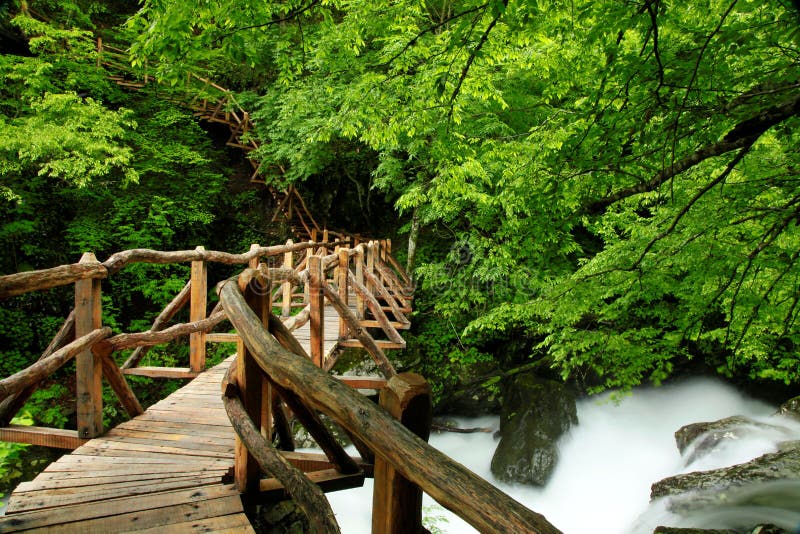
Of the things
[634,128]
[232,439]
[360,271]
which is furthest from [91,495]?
[360,271]

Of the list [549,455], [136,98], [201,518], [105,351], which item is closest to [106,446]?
[105,351]

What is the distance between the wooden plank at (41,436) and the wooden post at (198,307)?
1.50 m

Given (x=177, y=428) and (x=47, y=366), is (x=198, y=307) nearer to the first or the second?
(x=177, y=428)

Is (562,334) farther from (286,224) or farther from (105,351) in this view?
(286,224)

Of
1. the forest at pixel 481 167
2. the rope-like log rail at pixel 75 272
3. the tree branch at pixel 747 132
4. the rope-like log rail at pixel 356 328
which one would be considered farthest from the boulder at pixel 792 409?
the rope-like log rail at pixel 75 272

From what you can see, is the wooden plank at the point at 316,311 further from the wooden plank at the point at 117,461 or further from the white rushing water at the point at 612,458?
the white rushing water at the point at 612,458

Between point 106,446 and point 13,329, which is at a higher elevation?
point 106,446

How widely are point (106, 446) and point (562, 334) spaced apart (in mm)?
4178

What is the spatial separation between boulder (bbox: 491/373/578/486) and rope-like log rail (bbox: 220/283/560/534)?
761 cm

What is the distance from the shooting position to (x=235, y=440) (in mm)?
2410

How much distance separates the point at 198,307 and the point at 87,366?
1.43 meters

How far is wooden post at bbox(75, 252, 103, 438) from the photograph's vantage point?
303 cm

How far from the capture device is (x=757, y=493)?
474 centimetres

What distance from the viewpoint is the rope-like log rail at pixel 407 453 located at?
0.92m
